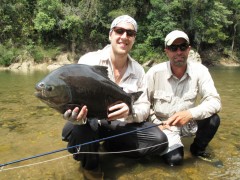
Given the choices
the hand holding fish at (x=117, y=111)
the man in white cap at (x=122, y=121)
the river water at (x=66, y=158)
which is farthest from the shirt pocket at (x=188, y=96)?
the hand holding fish at (x=117, y=111)

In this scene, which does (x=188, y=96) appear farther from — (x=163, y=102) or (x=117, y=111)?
(x=117, y=111)

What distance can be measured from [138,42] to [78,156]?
35280 mm

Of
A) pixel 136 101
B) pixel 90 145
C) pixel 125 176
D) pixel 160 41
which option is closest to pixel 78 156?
pixel 90 145

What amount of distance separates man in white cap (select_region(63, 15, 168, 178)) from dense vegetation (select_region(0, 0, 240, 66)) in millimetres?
30031

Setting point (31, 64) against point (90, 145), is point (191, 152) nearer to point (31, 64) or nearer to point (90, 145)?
point (90, 145)

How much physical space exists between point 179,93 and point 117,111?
1287mm

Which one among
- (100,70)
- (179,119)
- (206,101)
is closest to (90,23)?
(206,101)

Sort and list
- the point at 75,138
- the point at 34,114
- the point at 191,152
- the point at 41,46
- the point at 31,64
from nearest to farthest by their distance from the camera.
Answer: the point at 75,138
the point at 191,152
the point at 34,114
the point at 31,64
the point at 41,46

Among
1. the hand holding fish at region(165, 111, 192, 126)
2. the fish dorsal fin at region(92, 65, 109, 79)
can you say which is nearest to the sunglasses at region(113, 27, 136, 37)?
the fish dorsal fin at region(92, 65, 109, 79)

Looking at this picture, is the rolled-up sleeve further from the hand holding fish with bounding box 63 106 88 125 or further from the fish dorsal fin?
the hand holding fish with bounding box 63 106 88 125

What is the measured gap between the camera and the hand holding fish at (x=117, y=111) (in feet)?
11.6

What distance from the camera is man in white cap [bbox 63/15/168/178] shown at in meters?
3.79

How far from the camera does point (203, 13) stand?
3700 centimetres

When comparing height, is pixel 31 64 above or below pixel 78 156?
below
